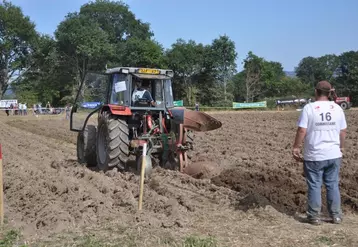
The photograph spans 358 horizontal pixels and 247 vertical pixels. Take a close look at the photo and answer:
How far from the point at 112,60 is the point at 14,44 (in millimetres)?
14369

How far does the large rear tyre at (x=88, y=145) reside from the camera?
9531 mm

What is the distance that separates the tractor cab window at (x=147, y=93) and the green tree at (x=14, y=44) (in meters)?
52.7

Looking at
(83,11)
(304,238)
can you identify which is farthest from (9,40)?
(304,238)

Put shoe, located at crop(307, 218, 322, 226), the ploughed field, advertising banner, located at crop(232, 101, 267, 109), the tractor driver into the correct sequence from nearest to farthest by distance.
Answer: the ploughed field < shoe, located at crop(307, 218, 322, 226) < the tractor driver < advertising banner, located at crop(232, 101, 267, 109)

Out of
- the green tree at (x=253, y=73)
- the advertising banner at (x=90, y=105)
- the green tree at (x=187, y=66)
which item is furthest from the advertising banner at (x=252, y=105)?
the advertising banner at (x=90, y=105)

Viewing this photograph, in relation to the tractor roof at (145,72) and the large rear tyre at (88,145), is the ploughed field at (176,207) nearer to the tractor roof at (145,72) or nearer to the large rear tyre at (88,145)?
the large rear tyre at (88,145)

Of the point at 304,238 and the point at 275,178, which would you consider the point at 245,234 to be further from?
the point at 275,178

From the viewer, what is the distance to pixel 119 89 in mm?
8836

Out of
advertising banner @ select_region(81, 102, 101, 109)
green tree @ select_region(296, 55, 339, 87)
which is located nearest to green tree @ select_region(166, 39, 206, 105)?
green tree @ select_region(296, 55, 339, 87)

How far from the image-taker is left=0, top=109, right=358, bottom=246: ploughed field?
461cm

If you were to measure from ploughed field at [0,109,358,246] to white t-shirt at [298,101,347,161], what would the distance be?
0.76 m

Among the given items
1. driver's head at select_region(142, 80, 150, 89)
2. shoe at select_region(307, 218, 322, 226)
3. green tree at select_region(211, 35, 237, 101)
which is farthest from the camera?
green tree at select_region(211, 35, 237, 101)

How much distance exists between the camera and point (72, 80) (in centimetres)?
5522

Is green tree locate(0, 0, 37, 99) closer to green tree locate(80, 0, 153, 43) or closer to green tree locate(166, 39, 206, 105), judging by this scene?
green tree locate(80, 0, 153, 43)
